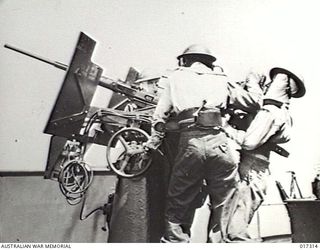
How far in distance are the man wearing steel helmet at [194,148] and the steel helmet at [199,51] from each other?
0.09 metres

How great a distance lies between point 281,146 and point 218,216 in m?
0.38

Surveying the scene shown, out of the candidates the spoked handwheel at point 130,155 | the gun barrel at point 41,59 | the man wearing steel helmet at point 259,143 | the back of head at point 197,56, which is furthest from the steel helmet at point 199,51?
the gun barrel at point 41,59

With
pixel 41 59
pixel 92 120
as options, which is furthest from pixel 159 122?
pixel 41 59

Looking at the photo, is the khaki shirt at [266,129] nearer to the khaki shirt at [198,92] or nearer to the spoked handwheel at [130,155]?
the khaki shirt at [198,92]

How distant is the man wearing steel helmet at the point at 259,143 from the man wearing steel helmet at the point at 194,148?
0.05 metres

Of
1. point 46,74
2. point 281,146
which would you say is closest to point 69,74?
point 46,74

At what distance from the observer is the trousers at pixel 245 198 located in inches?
69.1

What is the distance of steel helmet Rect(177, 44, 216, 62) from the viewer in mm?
1829

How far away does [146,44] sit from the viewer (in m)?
1.86

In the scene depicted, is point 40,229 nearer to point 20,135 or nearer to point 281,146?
point 20,135

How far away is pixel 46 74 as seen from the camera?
185 centimetres

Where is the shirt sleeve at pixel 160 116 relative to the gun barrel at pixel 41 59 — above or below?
below

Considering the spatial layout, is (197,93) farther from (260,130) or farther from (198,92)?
(260,130)

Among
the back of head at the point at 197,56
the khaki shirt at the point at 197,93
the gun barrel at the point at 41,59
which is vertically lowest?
the gun barrel at the point at 41,59
